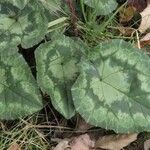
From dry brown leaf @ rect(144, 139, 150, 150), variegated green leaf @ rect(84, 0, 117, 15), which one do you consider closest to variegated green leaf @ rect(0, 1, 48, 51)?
variegated green leaf @ rect(84, 0, 117, 15)

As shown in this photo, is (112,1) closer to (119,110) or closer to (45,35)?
(45,35)

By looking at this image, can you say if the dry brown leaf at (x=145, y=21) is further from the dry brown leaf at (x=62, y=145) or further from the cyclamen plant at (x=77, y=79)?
the dry brown leaf at (x=62, y=145)

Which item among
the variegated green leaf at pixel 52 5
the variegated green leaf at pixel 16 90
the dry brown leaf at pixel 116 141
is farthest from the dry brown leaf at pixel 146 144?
the variegated green leaf at pixel 52 5

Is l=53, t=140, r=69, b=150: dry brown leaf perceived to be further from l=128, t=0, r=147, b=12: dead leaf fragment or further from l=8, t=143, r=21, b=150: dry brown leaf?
l=128, t=0, r=147, b=12: dead leaf fragment

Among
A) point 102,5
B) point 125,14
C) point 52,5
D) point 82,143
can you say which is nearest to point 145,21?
point 125,14

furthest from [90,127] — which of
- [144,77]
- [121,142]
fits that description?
[144,77]
